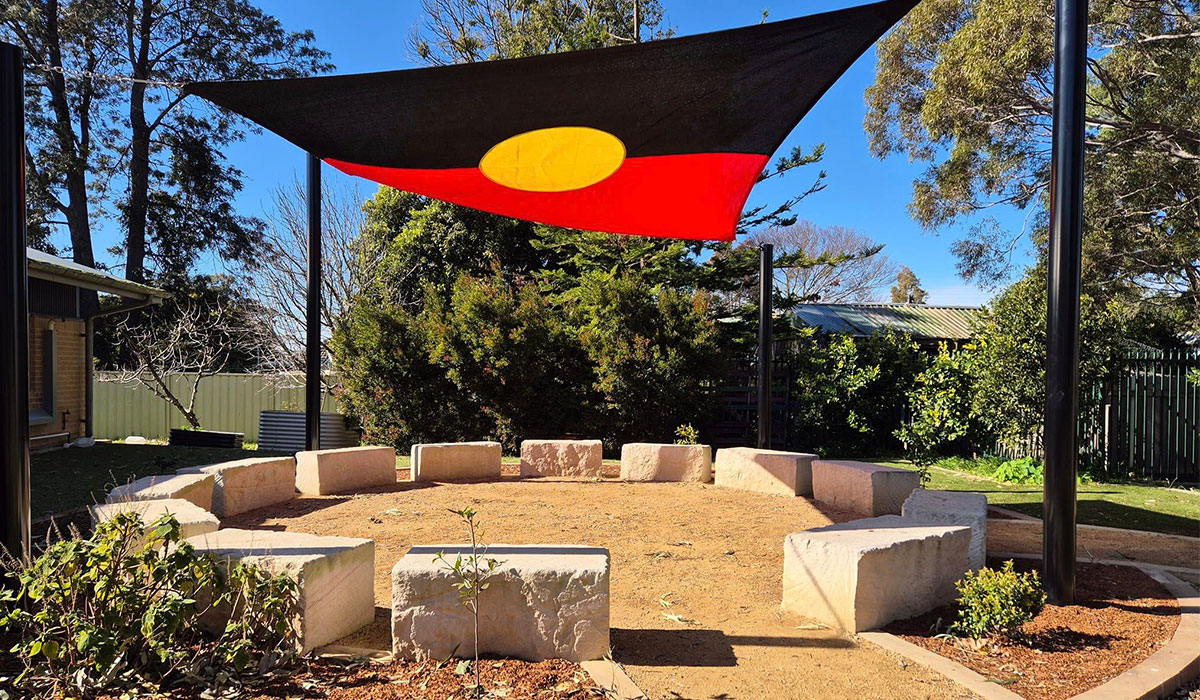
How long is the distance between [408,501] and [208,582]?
165 inches

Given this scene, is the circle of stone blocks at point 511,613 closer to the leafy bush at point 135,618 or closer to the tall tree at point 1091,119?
the leafy bush at point 135,618

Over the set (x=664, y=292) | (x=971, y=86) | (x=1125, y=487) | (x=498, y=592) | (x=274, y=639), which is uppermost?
(x=971, y=86)

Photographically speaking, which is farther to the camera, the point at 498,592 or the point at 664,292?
A: the point at 664,292

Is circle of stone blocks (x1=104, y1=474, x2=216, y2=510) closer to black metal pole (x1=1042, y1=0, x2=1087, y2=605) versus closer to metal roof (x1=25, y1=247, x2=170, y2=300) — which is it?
black metal pole (x1=1042, y1=0, x2=1087, y2=605)

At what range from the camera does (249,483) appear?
6746mm

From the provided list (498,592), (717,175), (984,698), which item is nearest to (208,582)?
(498,592)

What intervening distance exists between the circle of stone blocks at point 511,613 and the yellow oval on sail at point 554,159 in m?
3.42

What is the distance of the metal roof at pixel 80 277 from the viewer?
35.0ft

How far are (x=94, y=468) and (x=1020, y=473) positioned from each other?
512 inches

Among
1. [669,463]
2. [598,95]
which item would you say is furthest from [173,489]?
[669,463]

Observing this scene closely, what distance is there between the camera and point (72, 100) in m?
24.5

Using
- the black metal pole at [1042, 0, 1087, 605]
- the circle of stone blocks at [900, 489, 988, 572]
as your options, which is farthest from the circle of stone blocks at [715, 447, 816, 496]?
the black metal pole at [1042, 0, 1087, 605]

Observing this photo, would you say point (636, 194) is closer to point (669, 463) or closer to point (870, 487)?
point (870, 487)

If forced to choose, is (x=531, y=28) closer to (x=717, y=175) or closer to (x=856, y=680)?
(x=717, y=175)
